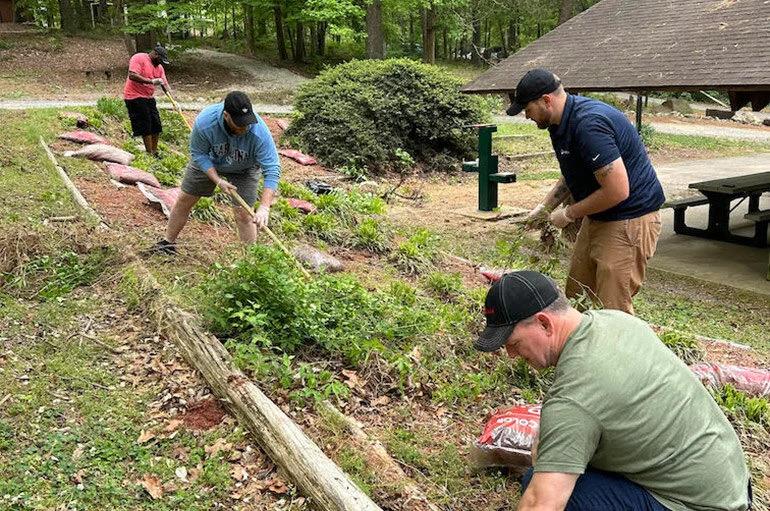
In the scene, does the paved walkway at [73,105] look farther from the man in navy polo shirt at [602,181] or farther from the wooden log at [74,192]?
the man in navy polo shirt at [602,181]

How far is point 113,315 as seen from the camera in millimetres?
5285

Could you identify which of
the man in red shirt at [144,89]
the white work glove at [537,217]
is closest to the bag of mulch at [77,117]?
the man in red shirt at [144,89]

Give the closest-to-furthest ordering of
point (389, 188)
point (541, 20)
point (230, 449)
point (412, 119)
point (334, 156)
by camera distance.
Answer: point (230, 449), point (389, 188), point (334, 156), point (412, 119), point (541, 20)

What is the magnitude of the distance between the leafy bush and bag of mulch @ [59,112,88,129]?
→ 12.7 feet

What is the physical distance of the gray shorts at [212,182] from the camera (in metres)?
5.81

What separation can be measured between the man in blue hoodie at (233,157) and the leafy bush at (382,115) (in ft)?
24.6

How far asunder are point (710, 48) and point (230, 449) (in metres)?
7.28

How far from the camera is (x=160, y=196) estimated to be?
26.8 ft

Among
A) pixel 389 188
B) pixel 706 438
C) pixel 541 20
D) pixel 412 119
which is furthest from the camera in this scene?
pixel 541 20

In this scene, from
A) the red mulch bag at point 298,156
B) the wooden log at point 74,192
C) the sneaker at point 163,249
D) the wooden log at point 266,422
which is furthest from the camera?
the red mulch bag at point 298,156

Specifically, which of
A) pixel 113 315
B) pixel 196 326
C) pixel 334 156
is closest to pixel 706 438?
pixel 196 326

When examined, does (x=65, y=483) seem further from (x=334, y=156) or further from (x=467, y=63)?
(x=467, y=63)

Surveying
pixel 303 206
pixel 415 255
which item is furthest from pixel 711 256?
pixel 303 206

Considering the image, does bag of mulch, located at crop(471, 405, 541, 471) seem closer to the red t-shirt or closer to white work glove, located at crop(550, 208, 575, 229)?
white work glove, located at crop(550, 208, 575, 229)
